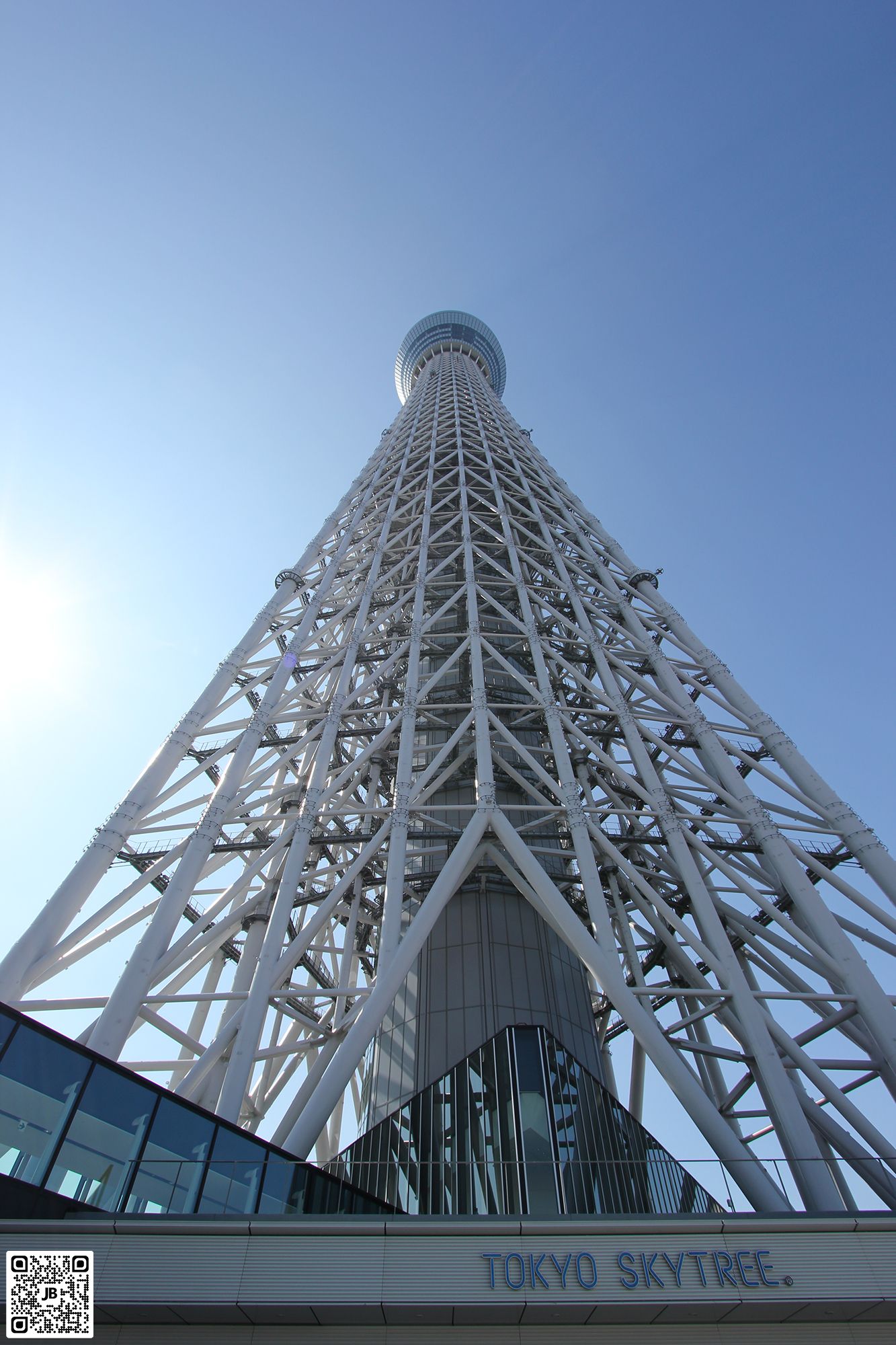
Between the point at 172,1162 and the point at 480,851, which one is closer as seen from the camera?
the point at 172,1162

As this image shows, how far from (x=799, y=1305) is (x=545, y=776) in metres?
14.0

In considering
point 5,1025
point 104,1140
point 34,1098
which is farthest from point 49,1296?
point 5,1025

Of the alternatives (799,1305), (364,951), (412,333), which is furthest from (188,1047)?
(412,333)

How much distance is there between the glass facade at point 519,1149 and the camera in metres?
13.4

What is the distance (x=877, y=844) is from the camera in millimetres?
23688

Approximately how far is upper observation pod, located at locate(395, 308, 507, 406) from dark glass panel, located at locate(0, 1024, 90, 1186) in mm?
86576

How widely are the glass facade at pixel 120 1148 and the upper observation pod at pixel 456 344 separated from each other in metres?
86.5

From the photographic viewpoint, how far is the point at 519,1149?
48.3ft

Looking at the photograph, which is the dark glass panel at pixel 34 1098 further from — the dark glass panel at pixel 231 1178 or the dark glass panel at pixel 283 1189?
the dark glass panel at pixel 283 1189

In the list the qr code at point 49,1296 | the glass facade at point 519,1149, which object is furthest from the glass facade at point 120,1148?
the glass facade at point 519,1149

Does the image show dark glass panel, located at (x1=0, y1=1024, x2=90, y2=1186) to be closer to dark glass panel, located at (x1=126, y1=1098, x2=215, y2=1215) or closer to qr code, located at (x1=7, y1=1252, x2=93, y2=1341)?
qr code, located at (x1=7, y1=1252, x2=93, y2=1341)

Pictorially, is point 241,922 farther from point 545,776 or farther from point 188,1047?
point 545,776

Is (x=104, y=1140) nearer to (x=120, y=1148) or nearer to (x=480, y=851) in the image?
(x=120, y=1148)

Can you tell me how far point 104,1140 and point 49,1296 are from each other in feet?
7.22
